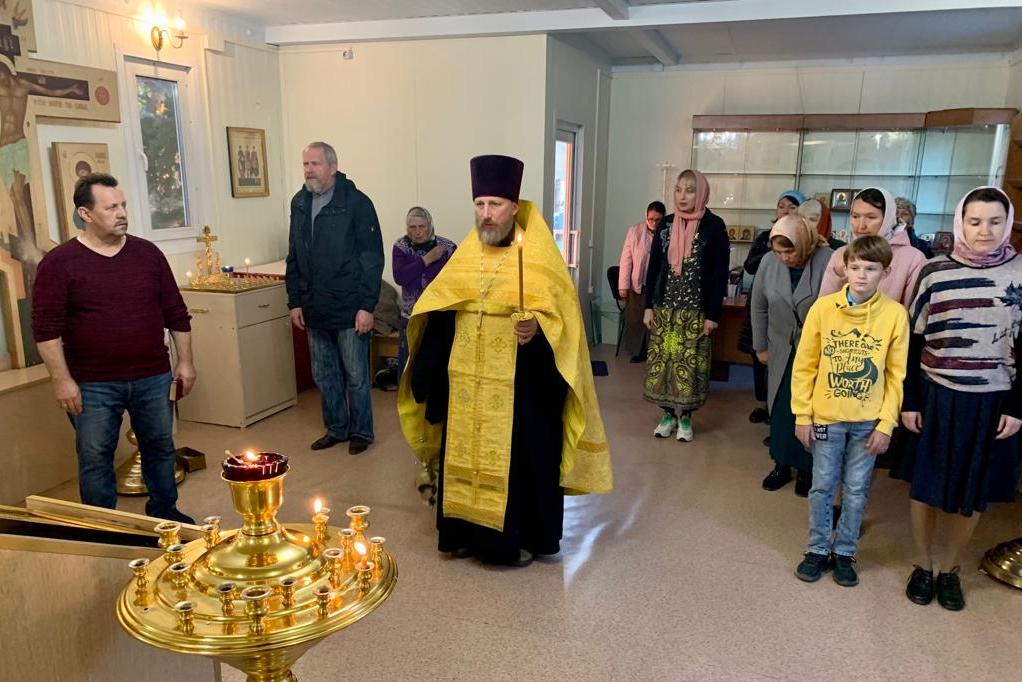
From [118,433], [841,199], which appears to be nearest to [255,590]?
[118,433]

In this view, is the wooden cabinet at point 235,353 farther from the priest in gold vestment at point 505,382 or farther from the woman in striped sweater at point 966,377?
the woman in striped sweater at point 966,377

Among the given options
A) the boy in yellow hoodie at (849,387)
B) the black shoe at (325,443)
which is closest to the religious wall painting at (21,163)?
the black shoe at (325,443)

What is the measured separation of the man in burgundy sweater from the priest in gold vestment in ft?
3.47

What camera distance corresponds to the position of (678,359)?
4430 millimetres

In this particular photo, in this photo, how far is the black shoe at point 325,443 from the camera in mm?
4410

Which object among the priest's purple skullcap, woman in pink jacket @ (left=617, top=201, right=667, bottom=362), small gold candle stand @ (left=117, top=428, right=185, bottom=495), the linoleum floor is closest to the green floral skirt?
the linoleum floor

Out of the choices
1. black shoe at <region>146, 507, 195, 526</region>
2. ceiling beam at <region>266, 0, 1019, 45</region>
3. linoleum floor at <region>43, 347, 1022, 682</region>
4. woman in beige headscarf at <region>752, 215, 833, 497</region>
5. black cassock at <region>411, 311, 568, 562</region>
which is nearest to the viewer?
linoleum floor at <region>43, 347, 1022, 682</region>

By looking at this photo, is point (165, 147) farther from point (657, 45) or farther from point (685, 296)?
point (657, 45)

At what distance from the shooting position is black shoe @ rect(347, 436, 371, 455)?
4.35m

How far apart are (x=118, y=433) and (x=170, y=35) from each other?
3.02 metres

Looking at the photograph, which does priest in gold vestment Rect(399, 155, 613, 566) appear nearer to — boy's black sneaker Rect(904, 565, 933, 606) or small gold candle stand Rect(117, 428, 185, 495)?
boy's black sneaker Rect(904, 565, 933, 606)

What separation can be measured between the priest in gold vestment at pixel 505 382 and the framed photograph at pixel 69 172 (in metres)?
2.43

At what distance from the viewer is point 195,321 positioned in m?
4.65

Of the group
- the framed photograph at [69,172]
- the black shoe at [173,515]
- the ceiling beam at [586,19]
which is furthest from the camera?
the ceiling beam at [586,19]
